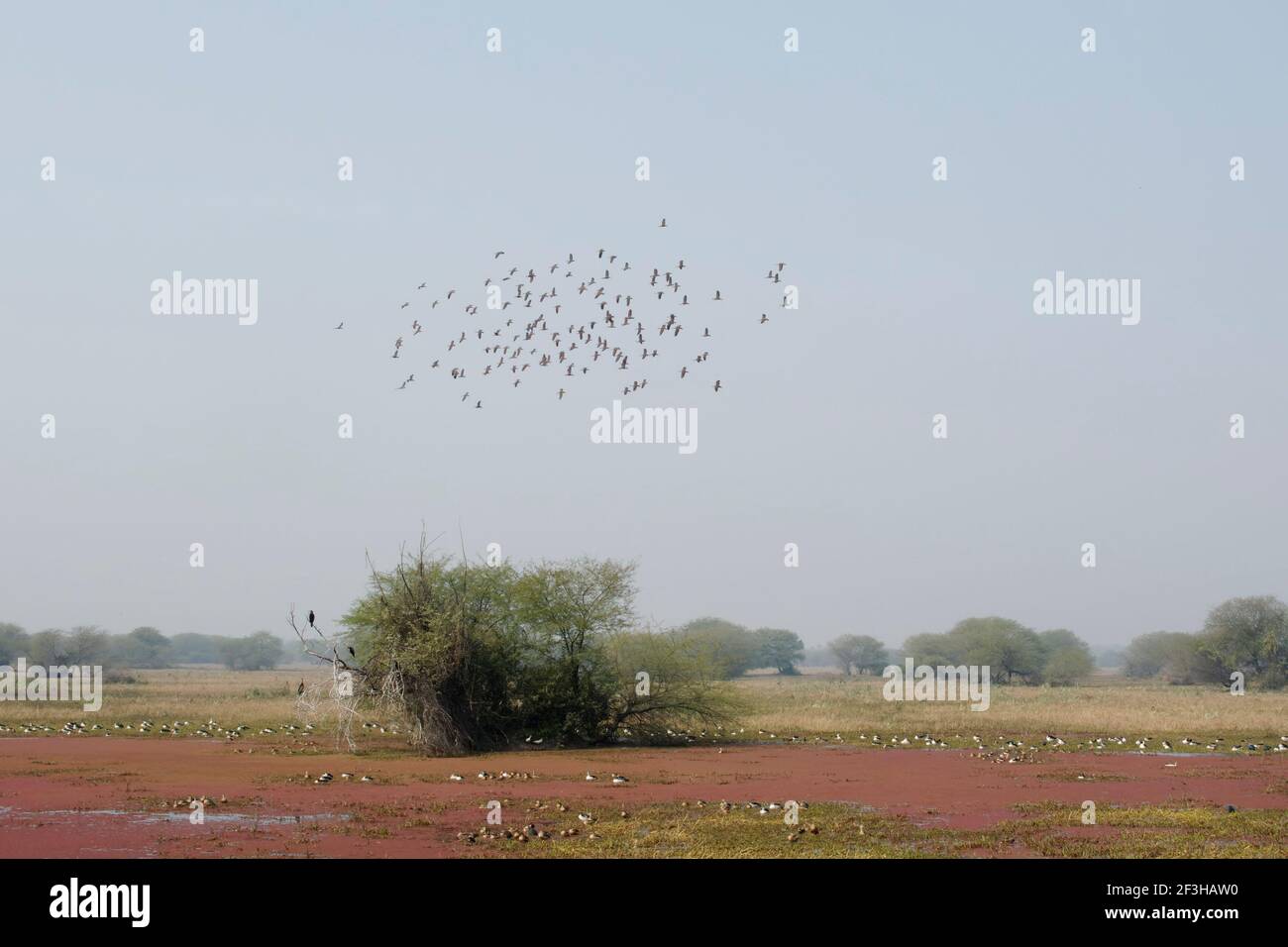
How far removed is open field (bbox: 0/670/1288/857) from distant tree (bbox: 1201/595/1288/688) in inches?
2075

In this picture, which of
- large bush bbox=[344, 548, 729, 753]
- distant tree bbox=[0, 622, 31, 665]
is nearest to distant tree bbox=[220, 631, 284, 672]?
distant tree bbox=[0, 622, 31, 665]

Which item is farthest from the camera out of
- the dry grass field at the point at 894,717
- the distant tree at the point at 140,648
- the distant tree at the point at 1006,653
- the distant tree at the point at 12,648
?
the distant tree at the point at 140,648

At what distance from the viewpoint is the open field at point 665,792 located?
19.5 metres

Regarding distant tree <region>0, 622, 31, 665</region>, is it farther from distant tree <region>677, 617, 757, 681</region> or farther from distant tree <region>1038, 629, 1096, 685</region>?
distant tree <region>1038, 629, 1096, 685</region>

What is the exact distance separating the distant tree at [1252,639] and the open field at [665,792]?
52.7 metres

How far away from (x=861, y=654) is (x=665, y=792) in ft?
559

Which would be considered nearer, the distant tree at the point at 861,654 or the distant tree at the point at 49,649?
the distant tree at the point at 49,649

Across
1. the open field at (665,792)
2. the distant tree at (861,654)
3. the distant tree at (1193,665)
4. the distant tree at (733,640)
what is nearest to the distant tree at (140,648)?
the distant tree at (733,640)

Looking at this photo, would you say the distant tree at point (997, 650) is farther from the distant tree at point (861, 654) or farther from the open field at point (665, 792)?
the open field at point (665, 792)

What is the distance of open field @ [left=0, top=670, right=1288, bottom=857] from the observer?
1947cm
